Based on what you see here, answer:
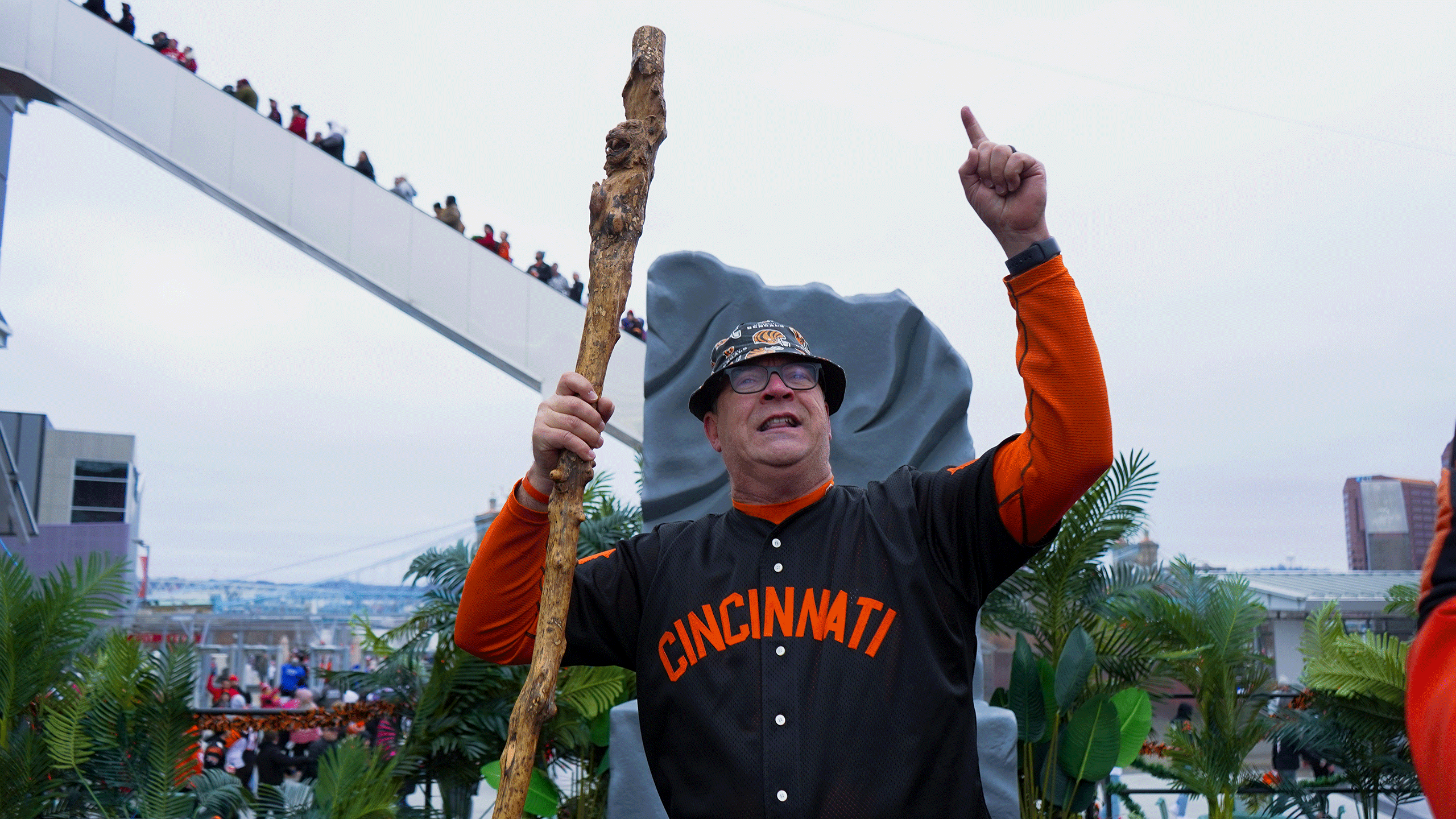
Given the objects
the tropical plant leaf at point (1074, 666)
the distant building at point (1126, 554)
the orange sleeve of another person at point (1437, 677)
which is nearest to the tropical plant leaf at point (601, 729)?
the tropical plant leaf at point (1074, 666)

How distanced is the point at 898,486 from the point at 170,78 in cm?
1337

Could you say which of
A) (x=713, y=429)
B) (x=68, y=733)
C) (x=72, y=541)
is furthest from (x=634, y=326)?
(x=72, y=541)

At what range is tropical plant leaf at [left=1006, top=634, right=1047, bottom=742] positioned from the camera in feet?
18.1

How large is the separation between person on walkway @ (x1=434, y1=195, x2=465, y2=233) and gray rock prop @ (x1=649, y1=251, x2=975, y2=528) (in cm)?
803

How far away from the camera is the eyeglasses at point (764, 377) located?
6.99ft

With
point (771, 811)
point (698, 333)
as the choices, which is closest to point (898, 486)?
point (771, 811)

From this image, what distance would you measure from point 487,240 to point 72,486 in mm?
12061

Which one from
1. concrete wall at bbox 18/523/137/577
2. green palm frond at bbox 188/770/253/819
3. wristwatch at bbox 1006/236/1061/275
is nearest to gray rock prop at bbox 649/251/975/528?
green palm frond at bbox 188/770/253/819

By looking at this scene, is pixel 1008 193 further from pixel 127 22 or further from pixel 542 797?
pixel 127 22

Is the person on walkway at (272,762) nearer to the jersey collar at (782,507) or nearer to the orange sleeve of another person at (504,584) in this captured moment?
the orange sleeve of another person at (504,584)

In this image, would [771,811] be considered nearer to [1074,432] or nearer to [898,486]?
[898,486]

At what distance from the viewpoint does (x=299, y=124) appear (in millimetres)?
13055

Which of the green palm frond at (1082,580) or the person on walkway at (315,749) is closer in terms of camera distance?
the green palm frond at (1082,580)

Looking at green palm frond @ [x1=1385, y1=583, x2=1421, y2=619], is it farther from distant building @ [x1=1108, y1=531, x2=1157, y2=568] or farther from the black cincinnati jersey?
the black cincinnati jersey
